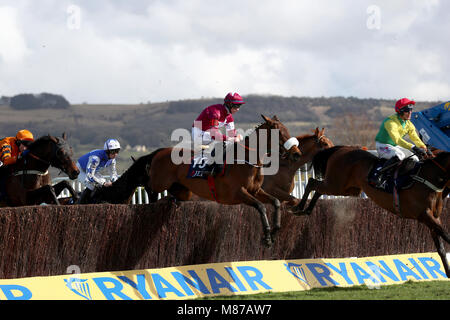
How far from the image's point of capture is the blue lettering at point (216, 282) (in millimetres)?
8398

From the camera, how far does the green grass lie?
26.2ft

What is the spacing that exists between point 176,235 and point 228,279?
81cm

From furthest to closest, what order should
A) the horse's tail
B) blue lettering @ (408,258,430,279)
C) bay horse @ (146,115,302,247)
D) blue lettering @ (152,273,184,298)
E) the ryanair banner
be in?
the horse's tail < blue lettering @ (408,258,430,279) < bay horse @ (146,115,302,247) < blue lettering @ (152,273,184,298) < the ryanair banner

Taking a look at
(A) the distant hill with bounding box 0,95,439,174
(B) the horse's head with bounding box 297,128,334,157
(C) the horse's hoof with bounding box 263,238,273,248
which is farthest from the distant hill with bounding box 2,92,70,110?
(C) the horse's hoof with bounding box 263,238,273,248

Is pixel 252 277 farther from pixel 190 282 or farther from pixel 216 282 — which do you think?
pixel 190 282

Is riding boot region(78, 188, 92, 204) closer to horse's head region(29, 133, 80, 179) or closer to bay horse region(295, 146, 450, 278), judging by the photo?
horse's head region(29, 133, 80, 179)

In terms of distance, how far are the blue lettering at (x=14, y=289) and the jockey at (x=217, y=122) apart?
11.7ft

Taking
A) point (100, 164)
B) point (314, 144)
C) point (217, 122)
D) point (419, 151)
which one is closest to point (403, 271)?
point (419, 151)

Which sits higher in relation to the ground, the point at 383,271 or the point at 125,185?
the point at 125,185

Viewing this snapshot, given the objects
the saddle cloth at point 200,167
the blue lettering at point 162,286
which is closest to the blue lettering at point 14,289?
the blue lettering at point 162,286

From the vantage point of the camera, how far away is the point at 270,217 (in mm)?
9852

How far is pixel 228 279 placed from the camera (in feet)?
28.2

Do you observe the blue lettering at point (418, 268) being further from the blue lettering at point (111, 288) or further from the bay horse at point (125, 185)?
the blue lettering at point (111, 288)
